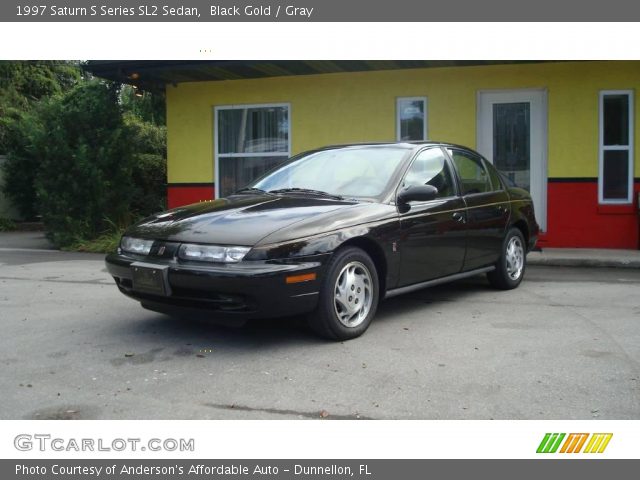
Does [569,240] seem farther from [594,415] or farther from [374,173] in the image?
[594,415]

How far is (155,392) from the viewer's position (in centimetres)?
395

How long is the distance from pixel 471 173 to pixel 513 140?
13.7ft

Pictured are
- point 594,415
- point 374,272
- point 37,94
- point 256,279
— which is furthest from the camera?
point 37,94

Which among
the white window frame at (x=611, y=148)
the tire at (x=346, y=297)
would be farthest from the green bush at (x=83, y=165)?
the white window frame at (x=611, y=148)

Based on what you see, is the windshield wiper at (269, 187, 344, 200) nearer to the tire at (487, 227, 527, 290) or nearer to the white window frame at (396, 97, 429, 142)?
the tire at (487, 227, 527, 290)

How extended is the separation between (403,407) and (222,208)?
224cm

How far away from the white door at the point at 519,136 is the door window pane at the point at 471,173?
3.69 m

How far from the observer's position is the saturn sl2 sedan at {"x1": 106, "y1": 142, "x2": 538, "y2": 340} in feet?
14.8

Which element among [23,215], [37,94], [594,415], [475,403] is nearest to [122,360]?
[475,403]

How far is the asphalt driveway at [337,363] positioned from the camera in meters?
3.73

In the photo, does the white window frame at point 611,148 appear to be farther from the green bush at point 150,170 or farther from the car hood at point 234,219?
the green bush at point 150,170

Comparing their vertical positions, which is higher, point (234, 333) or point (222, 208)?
point (222, 208)

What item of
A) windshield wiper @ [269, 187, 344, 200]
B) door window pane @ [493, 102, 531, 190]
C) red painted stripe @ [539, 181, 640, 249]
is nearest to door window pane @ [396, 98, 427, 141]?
door window pane @ [493, 102, 531, 190]

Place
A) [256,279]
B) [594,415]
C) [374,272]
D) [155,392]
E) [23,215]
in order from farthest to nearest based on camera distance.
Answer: [23,215]
[374,272]
[256,279]
[155,392]
[594,415]
